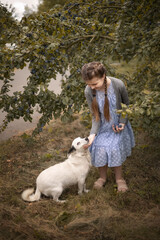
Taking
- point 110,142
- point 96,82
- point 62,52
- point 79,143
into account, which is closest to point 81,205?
point 79,143

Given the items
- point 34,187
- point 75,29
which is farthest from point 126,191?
point 75,29

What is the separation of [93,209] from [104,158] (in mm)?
686

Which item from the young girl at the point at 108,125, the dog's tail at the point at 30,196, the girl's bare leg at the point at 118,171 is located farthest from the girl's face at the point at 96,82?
the dog's tail at the point at 30,196

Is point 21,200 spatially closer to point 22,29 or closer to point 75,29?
point 22,29

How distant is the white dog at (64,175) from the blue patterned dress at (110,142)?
0.65 feet

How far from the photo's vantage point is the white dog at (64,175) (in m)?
3.11

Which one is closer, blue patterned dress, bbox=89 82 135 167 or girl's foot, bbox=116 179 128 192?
blue patterned dress, bbox=89 82 135 167

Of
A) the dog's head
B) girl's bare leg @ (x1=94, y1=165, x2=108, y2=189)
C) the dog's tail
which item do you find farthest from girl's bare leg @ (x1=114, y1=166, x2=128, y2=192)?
the dog's tail

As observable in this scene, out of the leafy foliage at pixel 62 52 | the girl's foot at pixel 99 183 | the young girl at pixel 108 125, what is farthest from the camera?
the girl's foot at pixel 99 183

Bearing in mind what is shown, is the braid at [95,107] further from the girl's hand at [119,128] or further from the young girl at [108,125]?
the girl's hand at [119,128]

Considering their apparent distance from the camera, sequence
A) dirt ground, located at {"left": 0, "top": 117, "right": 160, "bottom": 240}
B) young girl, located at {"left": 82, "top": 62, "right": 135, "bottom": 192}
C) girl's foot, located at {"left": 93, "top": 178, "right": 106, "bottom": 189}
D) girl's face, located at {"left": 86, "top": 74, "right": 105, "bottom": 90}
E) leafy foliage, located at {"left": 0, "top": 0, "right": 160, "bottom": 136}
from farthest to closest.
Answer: girl's foot, located at {"left": 93, "top": 178, "right": 106, "bottom": 189}, leafy foliage, located at {"left": 0, "top": 0, "right": 160, "bottom": 136}, young girl, located at {"left": 82, "top": 62, "right": 135, "bottom": 192}, girl's face, located at {"left": 86, "top": 74, "right": 105, "bottom": 90}, dirt ground, located at {"left": 0, "top": 117, "right": 160, "bottom": 240}

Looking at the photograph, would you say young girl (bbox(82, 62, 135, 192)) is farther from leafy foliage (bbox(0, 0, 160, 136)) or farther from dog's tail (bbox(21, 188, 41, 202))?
dog's tail (bbox(21, 188, 41, 202))

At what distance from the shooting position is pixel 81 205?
9.94 feet

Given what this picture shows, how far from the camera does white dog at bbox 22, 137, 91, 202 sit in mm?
3105
